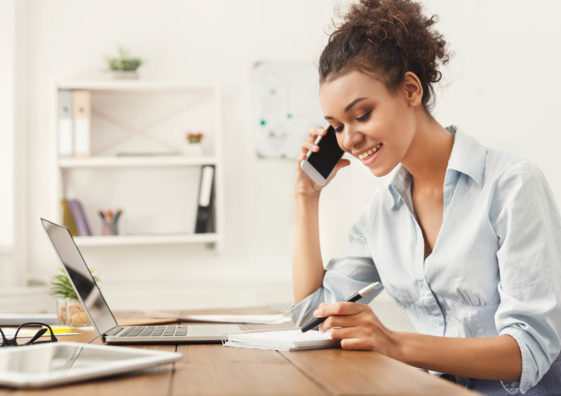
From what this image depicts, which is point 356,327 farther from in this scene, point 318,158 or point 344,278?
point 318,158

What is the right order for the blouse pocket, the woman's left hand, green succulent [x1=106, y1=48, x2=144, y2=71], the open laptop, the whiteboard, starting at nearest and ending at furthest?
the woman's left hand, the open laptop, the blouse pocket, green succulent [x1=106, y1=48, x2=144, y2=71], the whiteboard

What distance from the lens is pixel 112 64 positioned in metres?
3.01

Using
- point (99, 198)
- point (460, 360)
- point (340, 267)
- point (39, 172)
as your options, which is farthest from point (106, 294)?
point (460, 360)

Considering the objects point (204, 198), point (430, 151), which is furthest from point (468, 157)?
point (204, 198)

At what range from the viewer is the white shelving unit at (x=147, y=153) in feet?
10.1

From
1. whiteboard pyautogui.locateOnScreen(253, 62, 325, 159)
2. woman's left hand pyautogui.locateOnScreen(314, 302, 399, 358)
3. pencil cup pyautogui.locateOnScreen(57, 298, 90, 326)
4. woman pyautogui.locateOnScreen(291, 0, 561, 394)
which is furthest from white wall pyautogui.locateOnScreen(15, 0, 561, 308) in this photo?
woman's left hand pyautogui.locateOnScreen(314, 302, 399, 358)

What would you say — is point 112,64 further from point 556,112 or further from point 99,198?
point 556,112

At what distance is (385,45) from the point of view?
127 cm

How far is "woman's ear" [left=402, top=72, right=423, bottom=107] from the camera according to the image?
1.28m

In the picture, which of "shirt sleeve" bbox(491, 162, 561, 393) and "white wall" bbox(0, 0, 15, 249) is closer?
"shirt sleeve" bbox(491, 162, 561, 393)

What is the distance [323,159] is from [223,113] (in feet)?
5.77

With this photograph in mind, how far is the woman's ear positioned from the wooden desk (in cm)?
58

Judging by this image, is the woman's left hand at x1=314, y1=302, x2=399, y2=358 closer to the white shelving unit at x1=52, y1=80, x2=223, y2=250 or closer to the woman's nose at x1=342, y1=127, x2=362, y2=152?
the woman's nose at x1=342, y1=127, x2=362, y2=152

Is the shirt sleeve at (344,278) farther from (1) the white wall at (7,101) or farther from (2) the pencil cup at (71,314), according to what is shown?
(1) the white wall at (7,101)
